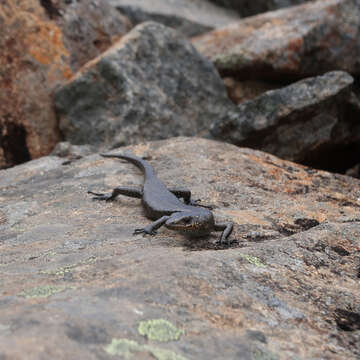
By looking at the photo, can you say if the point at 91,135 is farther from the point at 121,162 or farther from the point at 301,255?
the point at 301,255

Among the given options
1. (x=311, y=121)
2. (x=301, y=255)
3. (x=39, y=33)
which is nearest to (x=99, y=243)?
(x=301, y=255)

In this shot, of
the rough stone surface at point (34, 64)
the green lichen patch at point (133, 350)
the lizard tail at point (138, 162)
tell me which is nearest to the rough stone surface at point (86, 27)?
the rough stone surface at point (34, 64)

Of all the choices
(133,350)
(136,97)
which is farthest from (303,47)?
(133,350)

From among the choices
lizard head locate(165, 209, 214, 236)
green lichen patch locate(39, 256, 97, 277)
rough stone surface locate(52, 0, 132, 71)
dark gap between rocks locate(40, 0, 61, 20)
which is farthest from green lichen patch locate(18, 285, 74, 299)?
dark gap between rocks locate(40, 0, 61, 20)

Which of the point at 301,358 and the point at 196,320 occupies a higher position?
the point at 196,320

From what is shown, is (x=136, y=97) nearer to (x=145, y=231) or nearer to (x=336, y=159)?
(x=336, y=159)

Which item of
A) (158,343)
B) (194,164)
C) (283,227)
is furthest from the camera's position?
(194,164)

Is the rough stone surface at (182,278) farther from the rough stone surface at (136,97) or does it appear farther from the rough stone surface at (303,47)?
the rough stone surface at (303,47)
